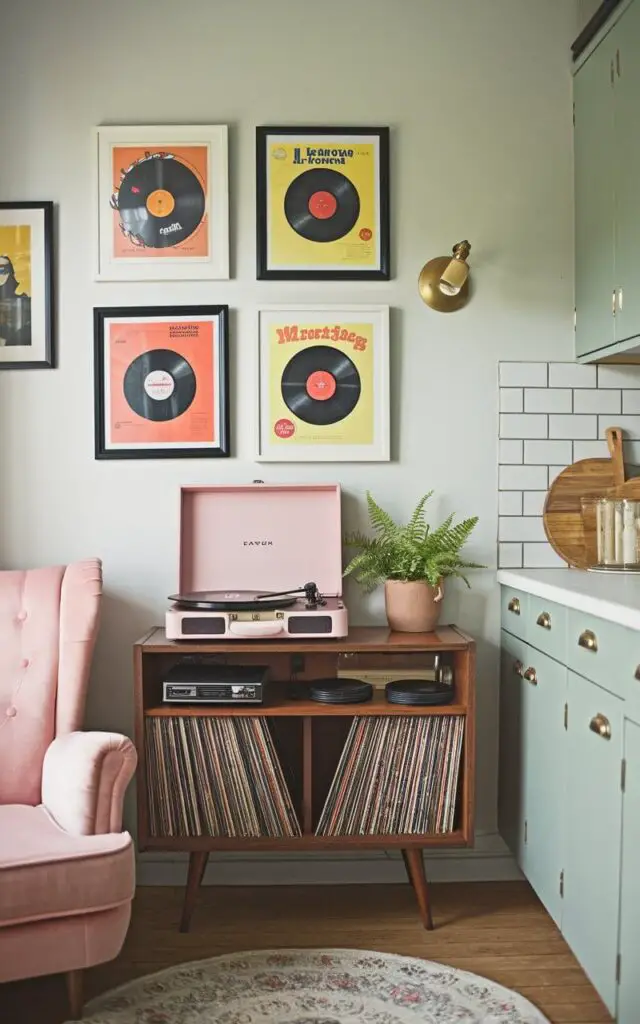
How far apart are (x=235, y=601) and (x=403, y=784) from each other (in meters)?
0.65

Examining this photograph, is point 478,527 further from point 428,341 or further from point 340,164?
point 340,164

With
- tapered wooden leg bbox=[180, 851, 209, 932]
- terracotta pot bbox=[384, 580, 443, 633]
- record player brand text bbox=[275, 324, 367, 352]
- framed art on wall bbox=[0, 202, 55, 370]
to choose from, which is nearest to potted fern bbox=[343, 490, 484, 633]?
terracotta pot bbox=[384, 580, 443, 633]

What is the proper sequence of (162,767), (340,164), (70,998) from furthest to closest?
(340,164) → (162,767) → (70,998)

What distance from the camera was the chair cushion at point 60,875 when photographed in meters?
1.95

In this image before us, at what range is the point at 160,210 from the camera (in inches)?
114

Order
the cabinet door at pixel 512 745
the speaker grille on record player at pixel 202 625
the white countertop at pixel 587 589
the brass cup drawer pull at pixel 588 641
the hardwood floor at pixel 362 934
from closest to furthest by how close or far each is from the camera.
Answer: the white countertop at pixel 587 589 → the brass cup drawer pull at pixel 588 641 → the hardwood floor at pixel 362 934 → the speaker grille on record player at pixel 202 625 → the cabinet door at pixel 512 745

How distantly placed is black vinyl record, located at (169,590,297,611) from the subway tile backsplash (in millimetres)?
737

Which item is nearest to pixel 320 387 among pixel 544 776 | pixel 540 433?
pixel 540 433

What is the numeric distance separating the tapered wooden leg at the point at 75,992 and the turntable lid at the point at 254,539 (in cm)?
108

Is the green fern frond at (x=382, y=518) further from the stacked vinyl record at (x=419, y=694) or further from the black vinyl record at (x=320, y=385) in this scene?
the stacked vinyl record at (x=419, y=694)

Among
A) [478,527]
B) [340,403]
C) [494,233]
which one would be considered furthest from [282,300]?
[478,527]

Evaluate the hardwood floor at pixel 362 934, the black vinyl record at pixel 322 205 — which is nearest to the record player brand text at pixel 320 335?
the black vinyl record at pixel 322 205

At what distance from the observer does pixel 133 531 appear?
2.93m

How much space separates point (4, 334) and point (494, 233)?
1.48 metres
